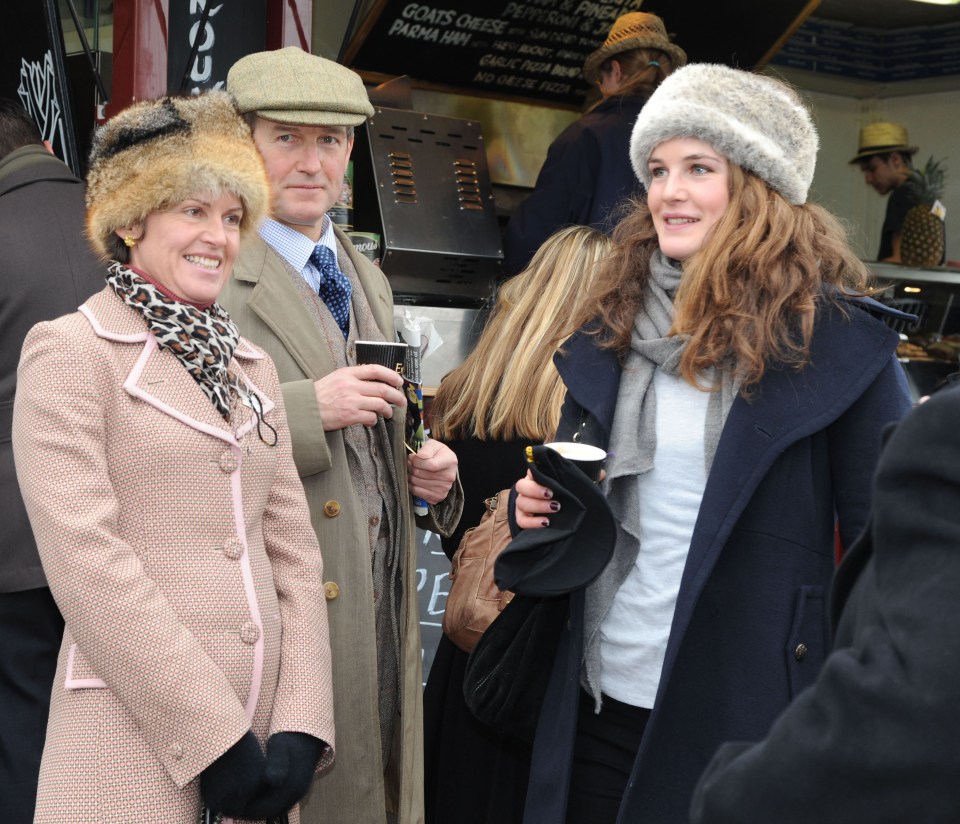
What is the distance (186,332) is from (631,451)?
2.97 ft

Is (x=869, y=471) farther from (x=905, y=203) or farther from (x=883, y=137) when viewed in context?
(x=883, y=137)

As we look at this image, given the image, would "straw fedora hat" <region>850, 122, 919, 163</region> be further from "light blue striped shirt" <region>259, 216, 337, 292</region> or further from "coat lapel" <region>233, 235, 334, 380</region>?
"coat lapel" <region>233, 235, 334, 380</region>

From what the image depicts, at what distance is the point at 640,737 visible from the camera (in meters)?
2.55

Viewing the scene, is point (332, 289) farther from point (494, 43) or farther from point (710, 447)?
point (494, 43)

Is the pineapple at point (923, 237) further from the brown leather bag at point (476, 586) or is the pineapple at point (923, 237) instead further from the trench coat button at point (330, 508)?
the trench coat button at point (330, 508)

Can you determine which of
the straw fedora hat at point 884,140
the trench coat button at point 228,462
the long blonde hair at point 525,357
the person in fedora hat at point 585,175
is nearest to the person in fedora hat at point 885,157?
Result: the straw fedora hat at point 884,140

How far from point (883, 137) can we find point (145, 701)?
7.91 metres

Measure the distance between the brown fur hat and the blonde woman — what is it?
44.1 inches

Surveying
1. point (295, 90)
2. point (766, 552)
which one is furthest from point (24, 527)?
point (766, 552)

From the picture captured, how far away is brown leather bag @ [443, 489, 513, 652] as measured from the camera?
127 inches

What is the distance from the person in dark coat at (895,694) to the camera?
1148 millimetres

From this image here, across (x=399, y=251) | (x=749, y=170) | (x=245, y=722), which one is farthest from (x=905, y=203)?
(x=245, y=722)

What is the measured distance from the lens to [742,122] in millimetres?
2619

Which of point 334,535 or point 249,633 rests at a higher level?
point 249,633
